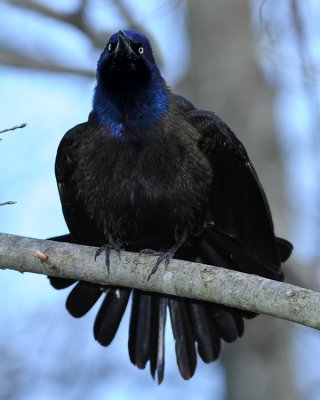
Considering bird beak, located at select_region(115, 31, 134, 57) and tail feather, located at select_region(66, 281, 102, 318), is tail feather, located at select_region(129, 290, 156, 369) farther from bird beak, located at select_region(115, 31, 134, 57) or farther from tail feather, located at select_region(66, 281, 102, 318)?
bird beak, located at select_region(115, 31, 134, 57)

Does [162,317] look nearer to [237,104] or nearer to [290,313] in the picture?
[290,313]

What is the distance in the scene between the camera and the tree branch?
4.10 meters

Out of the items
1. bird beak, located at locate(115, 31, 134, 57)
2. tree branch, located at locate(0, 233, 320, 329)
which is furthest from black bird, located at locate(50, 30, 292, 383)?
tree branch, located at locate(0, 233, 320, 329)

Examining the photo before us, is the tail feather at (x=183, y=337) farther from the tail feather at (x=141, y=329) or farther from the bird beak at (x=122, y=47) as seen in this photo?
the bird beak at (x=122, y=47)

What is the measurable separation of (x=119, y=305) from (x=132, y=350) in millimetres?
315

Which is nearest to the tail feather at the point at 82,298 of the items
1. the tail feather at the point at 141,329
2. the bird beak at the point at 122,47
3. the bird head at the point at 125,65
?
the tail feather at the point at 141,329

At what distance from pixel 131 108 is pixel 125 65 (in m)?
0.29

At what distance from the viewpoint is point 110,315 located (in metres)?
5.83

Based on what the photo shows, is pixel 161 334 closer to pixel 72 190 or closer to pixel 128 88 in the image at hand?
pixel 72 190

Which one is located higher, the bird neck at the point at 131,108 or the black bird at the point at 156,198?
the bird neck at the point at 131,108

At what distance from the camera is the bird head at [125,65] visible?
18.2ft

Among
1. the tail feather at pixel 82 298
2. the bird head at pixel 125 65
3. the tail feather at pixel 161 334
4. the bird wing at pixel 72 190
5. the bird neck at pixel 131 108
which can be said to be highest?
the bird head at pixel 125 65

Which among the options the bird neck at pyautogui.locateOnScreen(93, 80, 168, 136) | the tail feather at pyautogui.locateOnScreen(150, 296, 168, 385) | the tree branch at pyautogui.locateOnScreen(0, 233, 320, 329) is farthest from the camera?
the tail feather at pyautogui.locateOnScreen(150, 296, 168, 385)

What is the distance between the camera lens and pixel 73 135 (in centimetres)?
565
